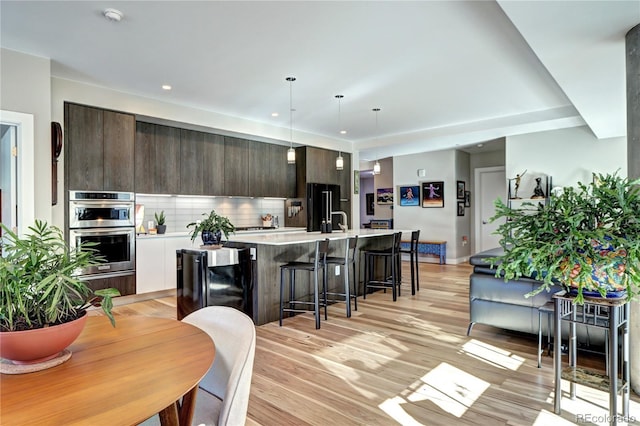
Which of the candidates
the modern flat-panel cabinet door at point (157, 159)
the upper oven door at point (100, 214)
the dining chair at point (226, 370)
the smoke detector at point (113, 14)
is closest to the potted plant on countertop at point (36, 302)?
the dining chair at point (226, 370)

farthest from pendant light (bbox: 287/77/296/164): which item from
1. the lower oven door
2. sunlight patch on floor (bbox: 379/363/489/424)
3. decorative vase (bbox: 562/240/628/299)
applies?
decorative vase (bbox: 562/240/628/299)

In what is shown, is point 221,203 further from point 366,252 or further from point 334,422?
point 334,422

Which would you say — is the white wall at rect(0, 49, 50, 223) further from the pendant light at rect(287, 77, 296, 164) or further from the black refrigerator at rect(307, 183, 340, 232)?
the black refrigerator at rect(307, 183, 340, 232)

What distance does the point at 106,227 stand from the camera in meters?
4.71

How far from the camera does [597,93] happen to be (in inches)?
163

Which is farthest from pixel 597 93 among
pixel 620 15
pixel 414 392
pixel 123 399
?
pixel 123 399

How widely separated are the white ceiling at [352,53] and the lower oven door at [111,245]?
180 cm

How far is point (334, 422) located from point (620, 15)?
3131 millimetres

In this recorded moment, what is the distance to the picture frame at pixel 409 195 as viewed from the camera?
8.96m

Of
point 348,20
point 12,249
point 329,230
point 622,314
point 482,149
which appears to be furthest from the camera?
point 482,149

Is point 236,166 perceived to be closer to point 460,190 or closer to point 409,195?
point 409,195

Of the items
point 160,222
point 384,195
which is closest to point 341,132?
point 160,222

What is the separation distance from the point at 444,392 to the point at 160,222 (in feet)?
15.1

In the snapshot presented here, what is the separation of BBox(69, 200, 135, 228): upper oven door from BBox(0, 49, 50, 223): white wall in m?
0.55
